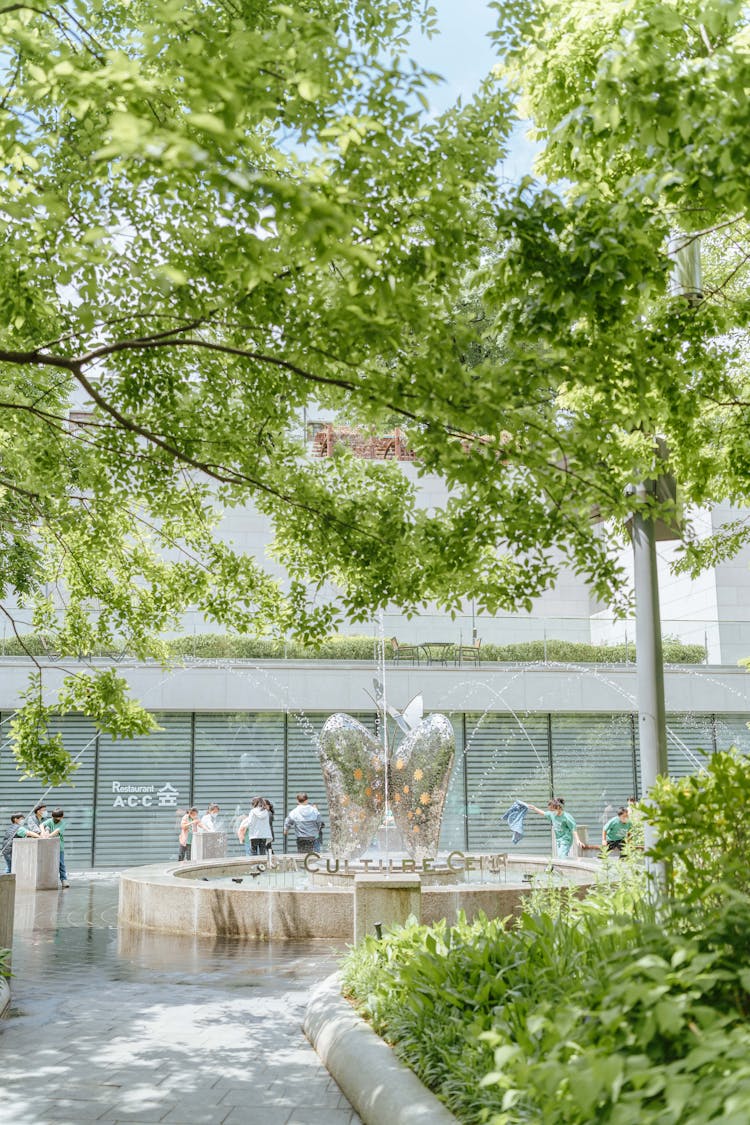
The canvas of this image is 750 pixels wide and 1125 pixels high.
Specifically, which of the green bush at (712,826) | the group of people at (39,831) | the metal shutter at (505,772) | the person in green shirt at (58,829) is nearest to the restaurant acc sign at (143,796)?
the group of people at (39,831)

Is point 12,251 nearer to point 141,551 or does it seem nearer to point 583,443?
point 583,443

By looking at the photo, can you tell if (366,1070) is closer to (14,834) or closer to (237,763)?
(14,834)

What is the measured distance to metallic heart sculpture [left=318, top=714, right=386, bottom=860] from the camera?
1441 centimetres

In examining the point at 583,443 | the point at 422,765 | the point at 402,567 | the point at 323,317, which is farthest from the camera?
the point at 422,765

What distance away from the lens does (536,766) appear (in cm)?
2686

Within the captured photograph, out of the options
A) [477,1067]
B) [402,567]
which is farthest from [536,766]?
[477,1067]

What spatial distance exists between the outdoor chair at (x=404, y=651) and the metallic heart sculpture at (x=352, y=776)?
11.6 m

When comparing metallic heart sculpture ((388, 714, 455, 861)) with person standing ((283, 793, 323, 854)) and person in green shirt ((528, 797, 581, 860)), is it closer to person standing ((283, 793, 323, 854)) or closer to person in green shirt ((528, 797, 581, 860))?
person in green shirt ((528, 797, 581, 860))

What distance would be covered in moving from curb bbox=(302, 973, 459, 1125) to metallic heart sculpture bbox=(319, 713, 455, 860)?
629cm

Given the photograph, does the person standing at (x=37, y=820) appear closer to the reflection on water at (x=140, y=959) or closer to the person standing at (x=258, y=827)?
the person standing at (x=258, y=827)

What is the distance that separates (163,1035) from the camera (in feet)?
26.7

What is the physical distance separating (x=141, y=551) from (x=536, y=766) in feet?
58.1

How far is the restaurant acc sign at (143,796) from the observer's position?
2545cm

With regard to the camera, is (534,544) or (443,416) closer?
(443,416)
